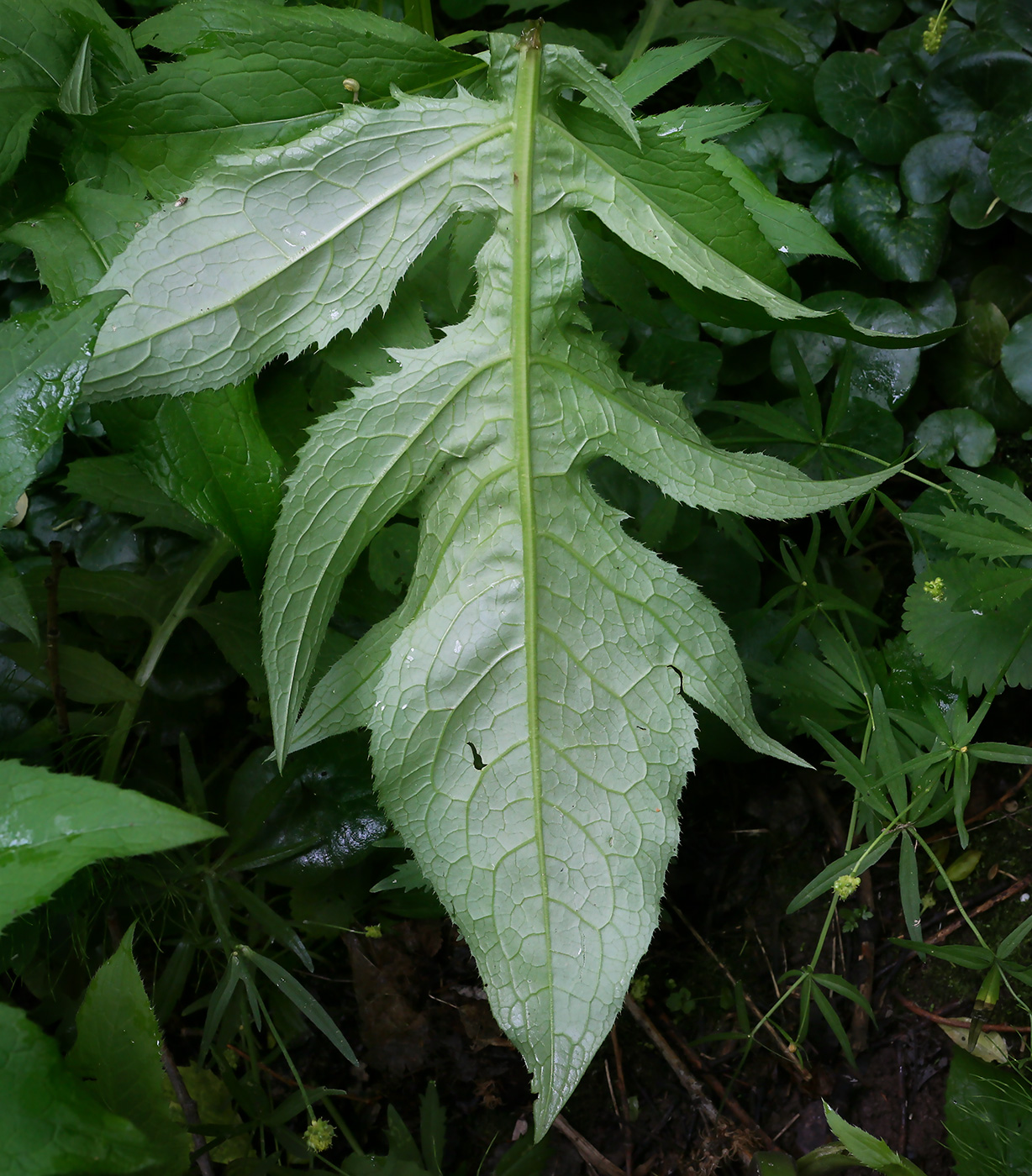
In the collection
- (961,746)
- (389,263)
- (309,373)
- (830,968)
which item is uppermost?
(389,263)

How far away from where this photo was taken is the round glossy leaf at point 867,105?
141cm

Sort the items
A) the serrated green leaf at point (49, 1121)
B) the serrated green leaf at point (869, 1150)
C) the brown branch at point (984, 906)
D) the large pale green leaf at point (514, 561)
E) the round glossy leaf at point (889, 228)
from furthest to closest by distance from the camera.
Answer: the round glossy leaf at point (889, 228) → the brown branch at point (984, 906) → the serrated green leaf at point (869, 1150) → the large pale green leaf at point (514, 561) → the serrated green leaf at point (49, 1121)

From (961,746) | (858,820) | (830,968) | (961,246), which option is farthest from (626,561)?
(961,246)

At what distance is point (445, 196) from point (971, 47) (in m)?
1.01

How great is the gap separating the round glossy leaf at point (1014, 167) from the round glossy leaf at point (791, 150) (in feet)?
0.82

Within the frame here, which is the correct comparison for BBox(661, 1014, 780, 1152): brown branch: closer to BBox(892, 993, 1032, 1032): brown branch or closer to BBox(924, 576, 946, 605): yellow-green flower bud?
BBox(892, 993, 1032, 1032): brown branch

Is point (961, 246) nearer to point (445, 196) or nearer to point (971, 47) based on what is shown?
point (971, 47)

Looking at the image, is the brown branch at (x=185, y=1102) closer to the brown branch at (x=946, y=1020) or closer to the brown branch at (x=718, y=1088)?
the brown branch at (x=718, y=1088)

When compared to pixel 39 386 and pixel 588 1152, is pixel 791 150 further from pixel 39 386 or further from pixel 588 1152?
pixel 588 1152

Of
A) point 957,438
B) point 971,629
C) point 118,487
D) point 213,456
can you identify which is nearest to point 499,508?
point 213,456

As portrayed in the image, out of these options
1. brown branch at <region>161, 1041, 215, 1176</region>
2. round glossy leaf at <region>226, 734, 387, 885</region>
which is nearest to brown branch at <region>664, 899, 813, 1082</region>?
round glossy leaf at <region>226, 734, 387, 885</region>

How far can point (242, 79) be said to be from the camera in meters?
0.92

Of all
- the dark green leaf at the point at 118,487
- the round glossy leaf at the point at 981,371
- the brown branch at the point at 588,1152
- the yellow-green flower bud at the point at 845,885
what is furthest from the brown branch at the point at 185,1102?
the round glossy leaf at the point at 981,371

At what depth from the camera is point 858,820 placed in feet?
4.41
